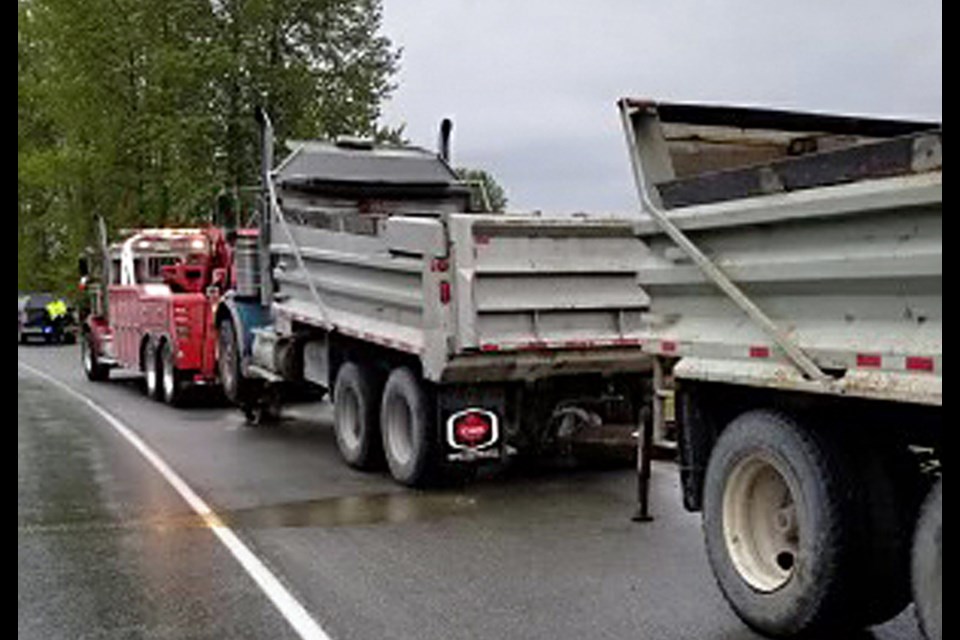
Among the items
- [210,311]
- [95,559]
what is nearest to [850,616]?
[95,559]

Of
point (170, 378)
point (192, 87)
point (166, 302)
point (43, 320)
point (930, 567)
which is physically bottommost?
point (170, 378)

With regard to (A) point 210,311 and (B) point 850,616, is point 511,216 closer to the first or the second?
(B) point 850,616

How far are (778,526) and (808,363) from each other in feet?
2.93

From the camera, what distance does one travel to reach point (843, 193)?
495cm

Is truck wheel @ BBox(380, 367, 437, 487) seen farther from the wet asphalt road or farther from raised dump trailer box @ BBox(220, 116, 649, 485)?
the wet asphalt road

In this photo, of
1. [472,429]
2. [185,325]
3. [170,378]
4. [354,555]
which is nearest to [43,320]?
[170,378]

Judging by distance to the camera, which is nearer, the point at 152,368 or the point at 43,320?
the point at 152,368

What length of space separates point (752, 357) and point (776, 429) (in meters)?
0.36

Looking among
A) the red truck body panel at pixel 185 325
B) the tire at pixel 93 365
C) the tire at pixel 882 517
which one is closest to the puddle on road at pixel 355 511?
the tire at pixel 882 517

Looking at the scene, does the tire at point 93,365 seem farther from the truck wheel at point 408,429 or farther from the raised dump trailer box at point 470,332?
the truck wheel at point 408,429

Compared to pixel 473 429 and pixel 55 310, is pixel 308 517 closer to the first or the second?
pixel 473 429

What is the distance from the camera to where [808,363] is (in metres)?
5.14

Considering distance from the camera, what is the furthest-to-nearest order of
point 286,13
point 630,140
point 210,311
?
point 286,13 → point 210,311 → point 630,140

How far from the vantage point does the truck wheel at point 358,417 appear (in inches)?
422
